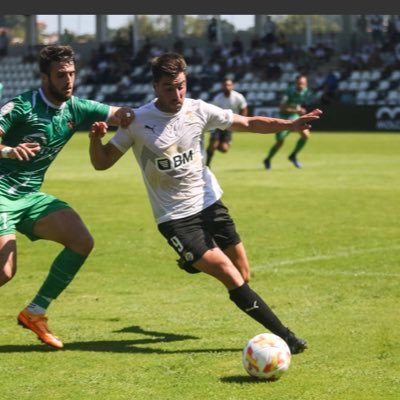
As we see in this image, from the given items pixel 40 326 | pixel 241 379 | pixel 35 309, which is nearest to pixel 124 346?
pixel 40 326

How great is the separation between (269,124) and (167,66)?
3.42 ft

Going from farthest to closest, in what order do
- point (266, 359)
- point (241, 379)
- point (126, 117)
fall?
point (126, 117), point (241, 379), point (266, 359)

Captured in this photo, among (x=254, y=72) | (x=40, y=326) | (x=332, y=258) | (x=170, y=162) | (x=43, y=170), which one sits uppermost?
(x=170, y=162)

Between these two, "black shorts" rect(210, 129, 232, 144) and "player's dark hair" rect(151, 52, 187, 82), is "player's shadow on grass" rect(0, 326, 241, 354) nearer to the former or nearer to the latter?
"player's dark hair" rect(151, 52, 187, 82)

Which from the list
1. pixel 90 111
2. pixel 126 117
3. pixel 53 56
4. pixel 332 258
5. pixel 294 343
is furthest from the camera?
pixel 332 258

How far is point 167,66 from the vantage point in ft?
25.6

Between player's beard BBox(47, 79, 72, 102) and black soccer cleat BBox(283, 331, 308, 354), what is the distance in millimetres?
2481

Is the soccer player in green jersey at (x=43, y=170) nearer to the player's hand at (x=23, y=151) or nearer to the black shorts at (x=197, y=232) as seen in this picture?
the player's hand at (x=23, y=151)

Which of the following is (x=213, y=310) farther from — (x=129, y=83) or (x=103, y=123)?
(x=129, y=83)

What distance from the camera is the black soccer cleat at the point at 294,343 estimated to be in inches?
303

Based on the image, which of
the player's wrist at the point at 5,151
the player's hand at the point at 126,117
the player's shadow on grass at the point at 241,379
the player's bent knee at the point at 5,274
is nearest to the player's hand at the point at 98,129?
the player's hand at the point at 126,117

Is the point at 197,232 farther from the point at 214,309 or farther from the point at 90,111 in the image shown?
the point at 214,309

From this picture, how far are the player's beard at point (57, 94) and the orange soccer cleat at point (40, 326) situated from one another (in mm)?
1706

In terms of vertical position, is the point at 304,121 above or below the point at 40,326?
above
